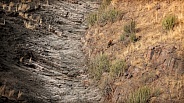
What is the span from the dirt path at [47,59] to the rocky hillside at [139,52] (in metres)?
0.75

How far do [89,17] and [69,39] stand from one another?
289 cm

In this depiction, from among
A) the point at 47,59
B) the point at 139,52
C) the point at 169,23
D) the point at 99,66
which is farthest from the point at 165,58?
the point at 47,59

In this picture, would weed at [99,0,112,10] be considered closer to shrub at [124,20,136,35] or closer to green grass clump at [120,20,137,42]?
green grass clump at [120,20,137,42]

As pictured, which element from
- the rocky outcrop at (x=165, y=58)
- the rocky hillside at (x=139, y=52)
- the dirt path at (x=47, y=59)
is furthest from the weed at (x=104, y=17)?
the rocky outcrop at (x=165, y=58)

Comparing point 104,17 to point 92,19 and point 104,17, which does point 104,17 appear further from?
point 92,19

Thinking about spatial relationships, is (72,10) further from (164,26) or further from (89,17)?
(164,26)

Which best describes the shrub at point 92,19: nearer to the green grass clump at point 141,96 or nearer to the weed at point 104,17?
the weed at point 104,17

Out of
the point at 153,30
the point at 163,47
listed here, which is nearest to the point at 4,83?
the point at 163,47

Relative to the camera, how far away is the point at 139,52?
12.6 meters

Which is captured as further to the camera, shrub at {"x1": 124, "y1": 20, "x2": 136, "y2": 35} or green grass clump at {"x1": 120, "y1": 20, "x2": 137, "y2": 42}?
shrub at {"x1": 124, "y1": 20, "x2": 136, "y2": 35}

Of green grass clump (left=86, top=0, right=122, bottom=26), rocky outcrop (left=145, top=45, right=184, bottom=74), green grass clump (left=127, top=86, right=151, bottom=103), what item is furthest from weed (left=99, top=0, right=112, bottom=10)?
green grass clump (left=127, top=86, right=151, bottom=103)

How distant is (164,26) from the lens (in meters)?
13.5

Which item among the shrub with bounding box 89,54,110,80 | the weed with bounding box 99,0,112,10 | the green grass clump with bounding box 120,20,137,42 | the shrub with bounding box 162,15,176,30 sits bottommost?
the shrub with bounding box 89,54,110,80

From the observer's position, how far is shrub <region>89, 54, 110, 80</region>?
510 inches
